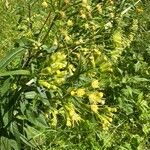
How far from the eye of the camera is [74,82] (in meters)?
3.02

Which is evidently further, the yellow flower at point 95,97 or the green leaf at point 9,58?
the green leaf at point 9,58

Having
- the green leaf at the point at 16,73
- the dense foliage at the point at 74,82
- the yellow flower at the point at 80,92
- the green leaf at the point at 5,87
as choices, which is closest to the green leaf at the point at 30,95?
the dense foliage at the point at 74,82

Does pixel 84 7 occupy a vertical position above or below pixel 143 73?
above

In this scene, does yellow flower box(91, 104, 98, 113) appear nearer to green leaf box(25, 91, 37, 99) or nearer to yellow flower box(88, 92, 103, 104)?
yellow flower box(88, 92, 103, 104)

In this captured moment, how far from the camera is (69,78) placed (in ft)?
9.29

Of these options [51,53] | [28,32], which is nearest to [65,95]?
[51,53]

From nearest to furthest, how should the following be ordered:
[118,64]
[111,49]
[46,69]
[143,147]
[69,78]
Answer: [46,69]
[69,78]
[111,49]
[143,147]
[118,64]

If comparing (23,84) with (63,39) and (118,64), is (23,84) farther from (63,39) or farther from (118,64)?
(118,64)

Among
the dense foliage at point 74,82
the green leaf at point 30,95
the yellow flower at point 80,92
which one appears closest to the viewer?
the yellow flower at point 80,92

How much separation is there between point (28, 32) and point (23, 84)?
354 mm

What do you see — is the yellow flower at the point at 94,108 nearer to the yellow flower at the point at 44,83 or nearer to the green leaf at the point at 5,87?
the yellow flower at the point at 44,83

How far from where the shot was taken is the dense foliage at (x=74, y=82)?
8.90ft

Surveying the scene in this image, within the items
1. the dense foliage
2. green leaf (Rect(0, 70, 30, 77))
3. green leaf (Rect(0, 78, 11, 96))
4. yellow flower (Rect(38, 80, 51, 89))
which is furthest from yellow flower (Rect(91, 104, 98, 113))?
green leaf (Rect(0, 78, 11, 96))

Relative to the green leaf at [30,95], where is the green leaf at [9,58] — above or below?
above
